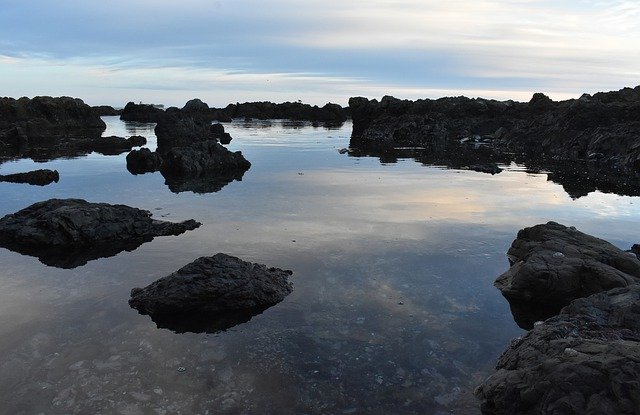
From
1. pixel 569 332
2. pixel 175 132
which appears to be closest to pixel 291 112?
pixel 175 132

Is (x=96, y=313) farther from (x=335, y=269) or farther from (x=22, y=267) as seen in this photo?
(x=335, y=269)

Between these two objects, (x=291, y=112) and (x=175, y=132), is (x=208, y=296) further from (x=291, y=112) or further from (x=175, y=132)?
(x=291, y=112)

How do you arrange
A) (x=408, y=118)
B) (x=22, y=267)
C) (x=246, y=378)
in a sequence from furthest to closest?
1. (x=408, y=118)
2. (x=22, y=267)
3. (x=246, y=378)

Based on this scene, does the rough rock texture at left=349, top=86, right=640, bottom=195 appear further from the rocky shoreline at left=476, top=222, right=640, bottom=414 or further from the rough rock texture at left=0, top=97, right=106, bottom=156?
the rough rock texture at left=0, top=97, right=106, bottom=156

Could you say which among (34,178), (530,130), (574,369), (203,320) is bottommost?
(203,320)

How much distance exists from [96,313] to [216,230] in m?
7.15

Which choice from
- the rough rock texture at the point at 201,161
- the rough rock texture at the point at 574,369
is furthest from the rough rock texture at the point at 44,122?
the rough rock texture at the point at 574,369

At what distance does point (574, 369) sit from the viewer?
6.37 metres

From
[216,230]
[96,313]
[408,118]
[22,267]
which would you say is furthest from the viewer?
[408,118]

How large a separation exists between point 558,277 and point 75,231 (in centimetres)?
1458

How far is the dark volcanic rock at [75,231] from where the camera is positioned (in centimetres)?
1490

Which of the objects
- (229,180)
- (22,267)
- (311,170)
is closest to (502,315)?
(22,267)

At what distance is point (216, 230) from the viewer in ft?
56.9

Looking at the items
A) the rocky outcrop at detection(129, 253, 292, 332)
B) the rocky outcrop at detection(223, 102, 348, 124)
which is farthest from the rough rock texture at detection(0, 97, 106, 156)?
the rocky outcrop at detection(223, 102, 348, 124)
